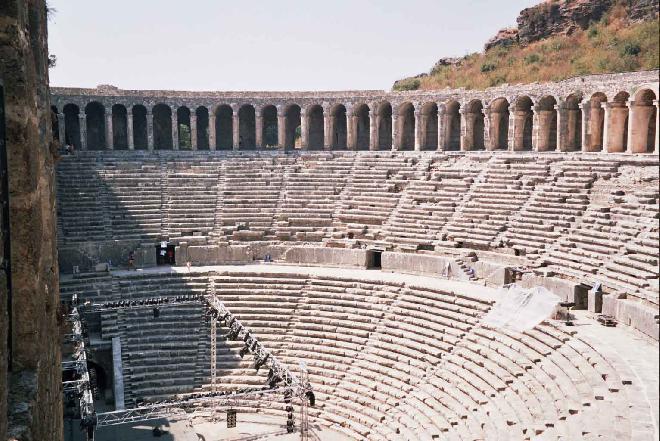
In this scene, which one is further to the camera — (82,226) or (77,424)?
(82,226)

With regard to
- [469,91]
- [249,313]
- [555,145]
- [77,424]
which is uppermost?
[469,91]

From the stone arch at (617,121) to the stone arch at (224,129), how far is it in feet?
62.6

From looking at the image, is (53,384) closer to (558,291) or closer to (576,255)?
(558,291)

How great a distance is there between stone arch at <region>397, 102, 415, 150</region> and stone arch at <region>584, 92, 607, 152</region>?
30.2 feet

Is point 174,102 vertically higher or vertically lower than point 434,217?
higher

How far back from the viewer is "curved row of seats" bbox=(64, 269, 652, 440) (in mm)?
14609

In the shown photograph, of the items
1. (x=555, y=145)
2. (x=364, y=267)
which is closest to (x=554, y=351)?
(x=364, y=267)

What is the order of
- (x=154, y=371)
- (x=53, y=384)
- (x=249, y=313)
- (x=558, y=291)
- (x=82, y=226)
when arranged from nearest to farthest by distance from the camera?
(x=53, y=384), (x=558, y=291), (x=154, y=371), (x=249, y=313), (x=82, y=226)

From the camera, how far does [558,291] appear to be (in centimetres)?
1978

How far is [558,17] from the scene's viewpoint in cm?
3756

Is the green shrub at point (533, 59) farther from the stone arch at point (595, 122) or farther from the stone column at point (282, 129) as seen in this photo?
the stone column at point (282, 129)

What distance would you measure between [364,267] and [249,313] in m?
5.01

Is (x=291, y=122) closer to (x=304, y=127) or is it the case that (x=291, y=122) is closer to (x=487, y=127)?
(x=304, y=127)

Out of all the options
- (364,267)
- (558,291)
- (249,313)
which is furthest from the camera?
(364,267)
